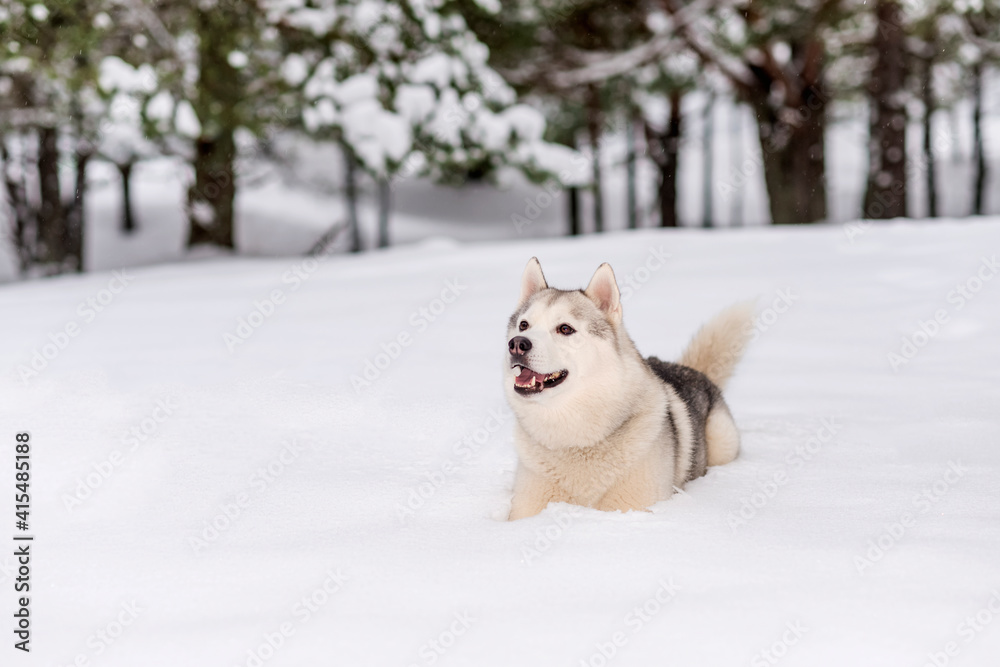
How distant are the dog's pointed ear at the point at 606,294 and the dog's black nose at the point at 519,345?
58 cm

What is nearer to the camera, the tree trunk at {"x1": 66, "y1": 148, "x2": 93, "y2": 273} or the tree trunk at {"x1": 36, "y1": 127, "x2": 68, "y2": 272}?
the tree trunk at {"x1": 36, "y1": 127, "x2": 68, "y2": 272}

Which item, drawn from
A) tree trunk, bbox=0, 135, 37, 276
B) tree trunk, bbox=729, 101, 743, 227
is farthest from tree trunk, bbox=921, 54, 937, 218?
tree trunk, bbox=0, 135, 37, 276

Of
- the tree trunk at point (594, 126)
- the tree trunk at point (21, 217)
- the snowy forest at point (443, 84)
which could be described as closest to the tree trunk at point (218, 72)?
the snowy forest at point (443, 84)

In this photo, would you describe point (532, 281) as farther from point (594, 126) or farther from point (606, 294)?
point (594, 126)

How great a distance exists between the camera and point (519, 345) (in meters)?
3.45

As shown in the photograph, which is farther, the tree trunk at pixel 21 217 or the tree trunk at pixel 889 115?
the tree trunk at pixel 21 217

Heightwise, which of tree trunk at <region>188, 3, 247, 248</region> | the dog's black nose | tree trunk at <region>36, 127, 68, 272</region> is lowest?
the dog's black nose

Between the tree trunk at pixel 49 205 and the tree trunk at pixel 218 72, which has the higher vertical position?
the tree trunk at pixel 218 72

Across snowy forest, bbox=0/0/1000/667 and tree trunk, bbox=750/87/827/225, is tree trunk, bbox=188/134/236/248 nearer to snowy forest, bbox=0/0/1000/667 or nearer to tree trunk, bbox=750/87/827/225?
snowy forest, bbox=0/0/1000/667

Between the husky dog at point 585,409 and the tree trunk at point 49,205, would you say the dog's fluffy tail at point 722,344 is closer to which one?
the husky dog at point 585,409

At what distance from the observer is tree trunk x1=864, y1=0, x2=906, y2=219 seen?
1255 centimetres

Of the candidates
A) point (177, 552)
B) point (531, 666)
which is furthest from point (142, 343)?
point (531, 666)

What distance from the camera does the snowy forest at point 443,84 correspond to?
10.4 m

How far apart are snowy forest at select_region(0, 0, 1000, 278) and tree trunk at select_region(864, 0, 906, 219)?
0.09 feet
